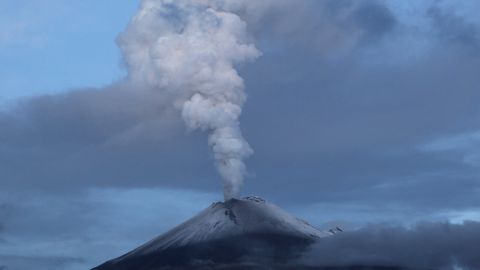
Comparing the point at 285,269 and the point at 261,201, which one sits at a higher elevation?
the point at 261,201

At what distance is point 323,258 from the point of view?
583 feet

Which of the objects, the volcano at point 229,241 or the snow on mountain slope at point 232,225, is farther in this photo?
the snow on mountain slope at point 232,225

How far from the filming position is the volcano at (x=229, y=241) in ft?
566

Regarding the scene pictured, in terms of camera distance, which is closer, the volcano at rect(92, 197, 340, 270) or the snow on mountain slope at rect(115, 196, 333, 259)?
the volcano at rect(92, 197, 340, 270)

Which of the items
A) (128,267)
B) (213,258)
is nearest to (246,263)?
(213,258)

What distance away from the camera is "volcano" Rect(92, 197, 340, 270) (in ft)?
566

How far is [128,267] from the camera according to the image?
175250 mm

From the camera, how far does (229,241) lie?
178 m

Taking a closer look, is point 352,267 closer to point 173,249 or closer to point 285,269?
point 285,269

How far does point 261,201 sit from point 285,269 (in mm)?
12187

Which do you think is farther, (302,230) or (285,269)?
(302,230)

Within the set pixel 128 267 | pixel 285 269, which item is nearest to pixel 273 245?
pixel 285 269

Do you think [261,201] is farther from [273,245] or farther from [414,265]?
[414,265]

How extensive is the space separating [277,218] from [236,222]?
7.97 meters
